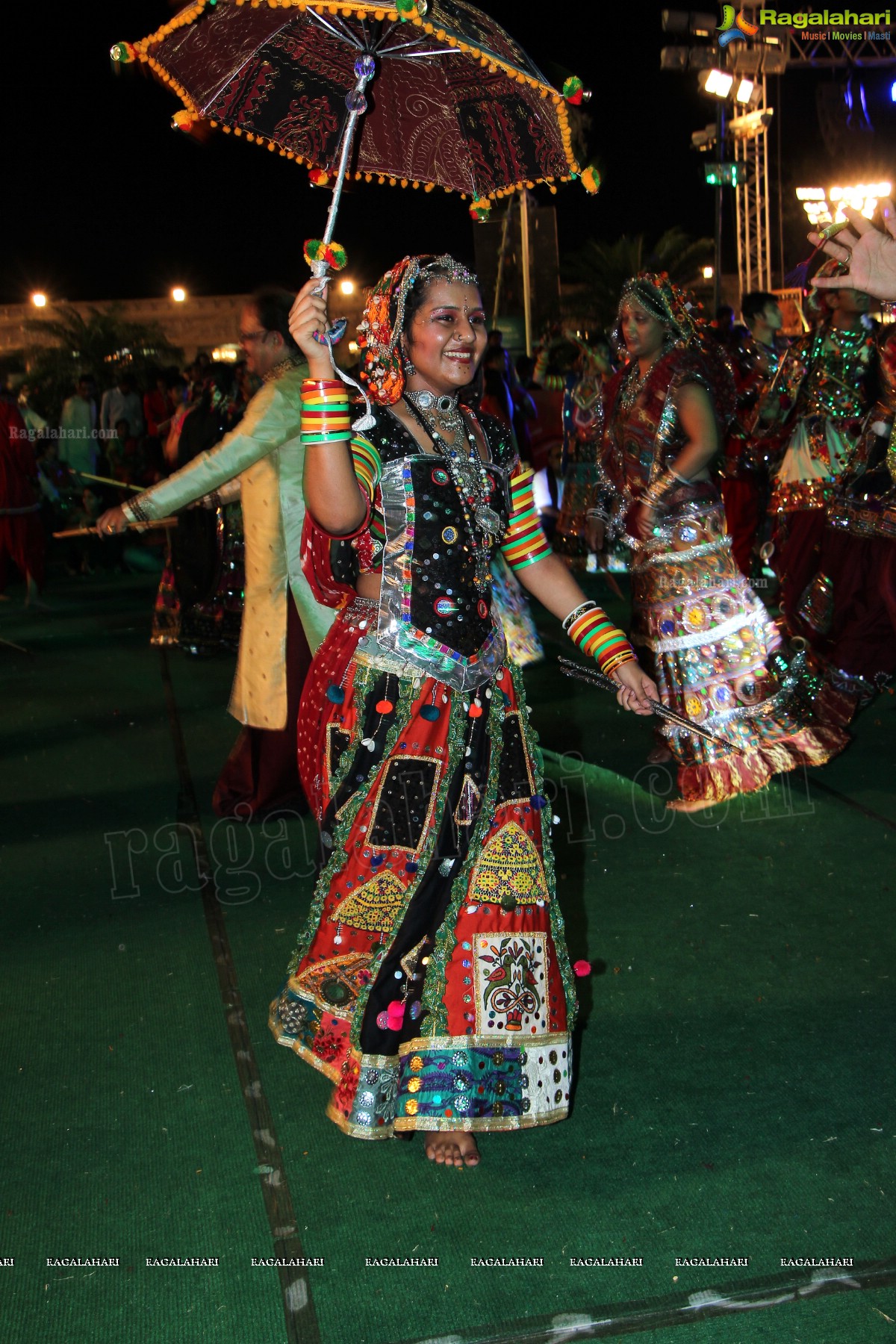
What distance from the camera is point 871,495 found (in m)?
5.21

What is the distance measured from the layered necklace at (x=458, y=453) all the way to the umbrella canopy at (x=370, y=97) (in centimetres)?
54

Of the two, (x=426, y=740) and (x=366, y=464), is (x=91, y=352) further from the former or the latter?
(x=426, y=740)

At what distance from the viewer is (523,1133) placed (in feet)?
8.60

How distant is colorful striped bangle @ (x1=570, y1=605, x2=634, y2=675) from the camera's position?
2648mm

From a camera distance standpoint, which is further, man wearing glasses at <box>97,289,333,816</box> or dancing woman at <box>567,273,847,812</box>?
dancing woman at <box>567,273,847,812</box>

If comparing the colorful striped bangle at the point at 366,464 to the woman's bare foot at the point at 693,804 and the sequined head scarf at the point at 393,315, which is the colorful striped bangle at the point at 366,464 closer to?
the sequined head scarf at the point at 393,315

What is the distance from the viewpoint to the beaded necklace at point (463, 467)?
2543 mm

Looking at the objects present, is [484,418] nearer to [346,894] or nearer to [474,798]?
[474,798]

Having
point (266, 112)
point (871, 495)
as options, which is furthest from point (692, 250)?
point (266, 112)

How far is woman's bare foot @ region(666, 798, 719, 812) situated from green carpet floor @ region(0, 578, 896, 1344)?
0.05m

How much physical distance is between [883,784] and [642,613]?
3.83ft

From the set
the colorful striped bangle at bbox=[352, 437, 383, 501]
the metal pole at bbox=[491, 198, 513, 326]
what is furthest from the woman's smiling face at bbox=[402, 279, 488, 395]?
the metal pole at bbox=[491, 198, 513, 326]

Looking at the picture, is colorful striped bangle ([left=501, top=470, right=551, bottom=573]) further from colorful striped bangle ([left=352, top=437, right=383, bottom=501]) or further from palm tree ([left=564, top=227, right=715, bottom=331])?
palm tree ([left=564, top=227, right=715, bottom=331])

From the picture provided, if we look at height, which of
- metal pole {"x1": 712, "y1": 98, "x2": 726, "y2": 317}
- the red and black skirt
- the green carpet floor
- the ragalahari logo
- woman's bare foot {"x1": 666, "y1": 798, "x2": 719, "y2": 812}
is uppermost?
the ragalahari logo
